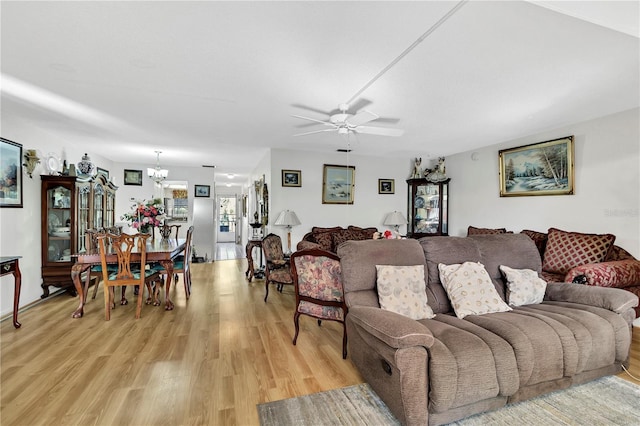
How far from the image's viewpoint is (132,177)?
7043 mm

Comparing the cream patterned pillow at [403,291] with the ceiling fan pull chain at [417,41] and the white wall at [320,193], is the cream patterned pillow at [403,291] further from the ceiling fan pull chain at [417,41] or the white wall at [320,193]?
the white wall at [320,193]

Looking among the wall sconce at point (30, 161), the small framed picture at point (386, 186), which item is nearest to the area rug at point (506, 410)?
the wall sconce at point (30, 161)

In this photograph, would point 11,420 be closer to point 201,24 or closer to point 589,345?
point 201,24

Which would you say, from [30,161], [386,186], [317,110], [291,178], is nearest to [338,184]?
[291,178]

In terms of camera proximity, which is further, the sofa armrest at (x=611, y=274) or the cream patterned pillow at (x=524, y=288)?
the sofa armrest at (x=611, y=274)

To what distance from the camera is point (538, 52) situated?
7.05ft

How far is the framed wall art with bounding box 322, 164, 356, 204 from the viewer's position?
585cm

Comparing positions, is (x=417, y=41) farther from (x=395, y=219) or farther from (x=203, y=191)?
(x=203, y=191)

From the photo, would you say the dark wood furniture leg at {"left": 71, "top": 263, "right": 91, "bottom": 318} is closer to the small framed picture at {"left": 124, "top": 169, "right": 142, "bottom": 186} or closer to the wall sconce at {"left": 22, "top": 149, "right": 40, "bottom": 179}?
the wall sconce at {"left": 22, "top": 149, "right": 40, "bottom": 179}

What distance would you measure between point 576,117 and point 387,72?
9.69ft

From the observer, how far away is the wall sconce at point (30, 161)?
3.78 metres

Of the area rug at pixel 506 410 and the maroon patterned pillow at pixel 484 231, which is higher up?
the maroon patterned pillow at pixel 484 231

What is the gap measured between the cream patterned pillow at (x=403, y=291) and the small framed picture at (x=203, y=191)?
21.1 feet

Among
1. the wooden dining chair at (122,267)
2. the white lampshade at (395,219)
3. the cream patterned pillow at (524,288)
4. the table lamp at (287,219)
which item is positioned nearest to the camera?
the cream patterned pillow at (524,288)
